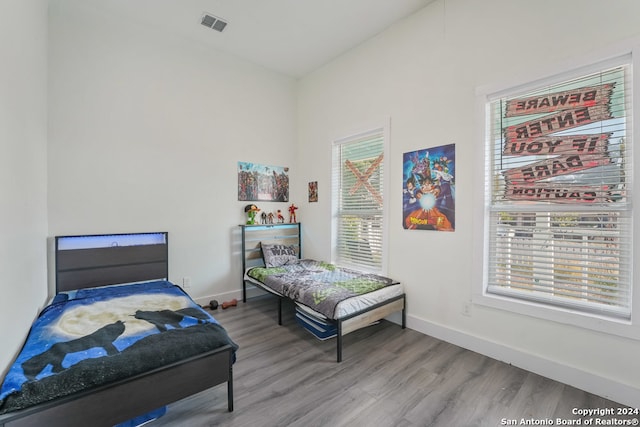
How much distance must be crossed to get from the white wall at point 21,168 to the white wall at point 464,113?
2895 mm

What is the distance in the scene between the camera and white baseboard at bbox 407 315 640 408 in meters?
1.73

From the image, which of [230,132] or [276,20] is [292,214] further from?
[276,20]

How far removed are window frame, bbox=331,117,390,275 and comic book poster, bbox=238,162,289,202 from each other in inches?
33.6

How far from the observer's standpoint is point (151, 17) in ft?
9.60

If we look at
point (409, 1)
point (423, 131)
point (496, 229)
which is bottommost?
point (496, 229)

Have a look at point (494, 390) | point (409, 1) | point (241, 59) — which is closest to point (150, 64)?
point (241, 59)

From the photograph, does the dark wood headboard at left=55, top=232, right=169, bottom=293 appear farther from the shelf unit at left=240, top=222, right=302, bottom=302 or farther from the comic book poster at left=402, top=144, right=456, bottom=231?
the comic book poster at left=402, top=144, right=456, bottom=231

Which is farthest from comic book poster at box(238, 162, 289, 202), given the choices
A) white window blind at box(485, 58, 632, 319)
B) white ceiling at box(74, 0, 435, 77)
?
white window blind at box(485, 58, 632, 319)

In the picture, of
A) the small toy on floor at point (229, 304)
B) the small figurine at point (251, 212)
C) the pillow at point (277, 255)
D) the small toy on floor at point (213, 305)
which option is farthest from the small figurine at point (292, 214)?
the small toy on floor at point (213, 305)

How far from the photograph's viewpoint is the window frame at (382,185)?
3082 mm

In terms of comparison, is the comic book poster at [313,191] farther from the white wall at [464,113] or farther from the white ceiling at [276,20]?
the white ceiling at [276,20]

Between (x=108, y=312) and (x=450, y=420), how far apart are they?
7.90 feet

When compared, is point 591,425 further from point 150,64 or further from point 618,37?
point 150,64

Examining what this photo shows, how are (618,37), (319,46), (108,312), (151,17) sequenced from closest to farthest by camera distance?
(618,37) < (108,312) < (151,17) < (319,46)
